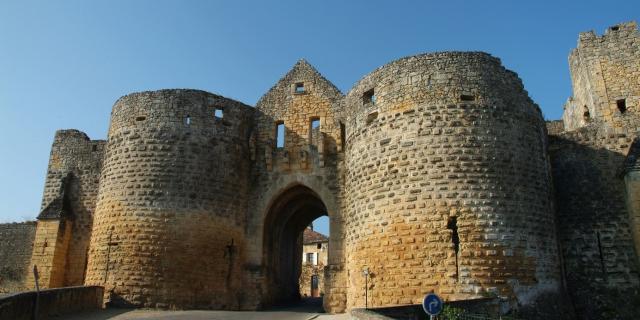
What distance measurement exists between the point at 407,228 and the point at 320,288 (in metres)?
22.2

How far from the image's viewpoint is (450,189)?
12750 mm

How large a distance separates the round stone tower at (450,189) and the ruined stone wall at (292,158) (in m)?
2.12

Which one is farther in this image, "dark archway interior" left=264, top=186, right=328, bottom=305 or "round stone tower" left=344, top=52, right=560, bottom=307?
"dark archway interior" left=264, top=186, right=328, bottom=305

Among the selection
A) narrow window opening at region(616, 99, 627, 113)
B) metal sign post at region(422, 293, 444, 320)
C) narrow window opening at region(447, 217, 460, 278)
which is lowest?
metal sign post at region(422, 293, 444, 320)

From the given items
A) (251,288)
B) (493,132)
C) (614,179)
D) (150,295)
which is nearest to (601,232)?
(614,179)

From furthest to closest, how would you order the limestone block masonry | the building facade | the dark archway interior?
the building facade, the dark archway interior, the limestone block masonry

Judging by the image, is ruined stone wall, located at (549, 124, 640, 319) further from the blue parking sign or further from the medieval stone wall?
the blue parking sign

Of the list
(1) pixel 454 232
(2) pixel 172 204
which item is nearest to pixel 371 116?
(1) pixel 454 232

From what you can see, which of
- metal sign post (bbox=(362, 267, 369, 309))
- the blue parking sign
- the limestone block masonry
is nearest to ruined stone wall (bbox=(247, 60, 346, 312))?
the limestone block masonry

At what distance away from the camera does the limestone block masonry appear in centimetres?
1265

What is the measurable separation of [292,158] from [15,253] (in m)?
12.7

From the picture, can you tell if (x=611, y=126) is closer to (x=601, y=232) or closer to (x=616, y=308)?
(x=601, y=232)

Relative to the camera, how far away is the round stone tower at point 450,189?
40.3 feet

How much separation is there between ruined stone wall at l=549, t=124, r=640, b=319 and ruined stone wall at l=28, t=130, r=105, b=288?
1619cm
